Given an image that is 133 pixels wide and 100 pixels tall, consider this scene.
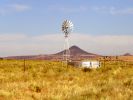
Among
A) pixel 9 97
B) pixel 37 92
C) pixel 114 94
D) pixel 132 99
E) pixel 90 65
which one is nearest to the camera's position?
pixel 132 99

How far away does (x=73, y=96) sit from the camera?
21.4m

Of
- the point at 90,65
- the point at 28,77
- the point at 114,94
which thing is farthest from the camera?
the point at 90,65

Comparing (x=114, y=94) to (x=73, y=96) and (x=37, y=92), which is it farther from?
(x=37, y=92)

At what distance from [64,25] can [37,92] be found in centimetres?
4982

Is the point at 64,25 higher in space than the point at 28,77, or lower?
higher

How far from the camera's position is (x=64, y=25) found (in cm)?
7500

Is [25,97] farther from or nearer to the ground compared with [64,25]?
nearer to the ground

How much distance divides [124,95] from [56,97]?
3290 mm

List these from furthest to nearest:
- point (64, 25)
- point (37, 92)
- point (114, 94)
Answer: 1. point (64, 25)
2. point (37, 92)
3. point (114, 94)

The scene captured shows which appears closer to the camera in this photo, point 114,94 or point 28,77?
point 114,94

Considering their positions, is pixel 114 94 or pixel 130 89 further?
pixel 130 89

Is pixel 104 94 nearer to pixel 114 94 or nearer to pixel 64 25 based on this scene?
pixel 114 94

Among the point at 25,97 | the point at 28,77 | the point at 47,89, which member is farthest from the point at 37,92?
the point at 28,77

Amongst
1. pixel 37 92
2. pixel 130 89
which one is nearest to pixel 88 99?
pixel 130 89
